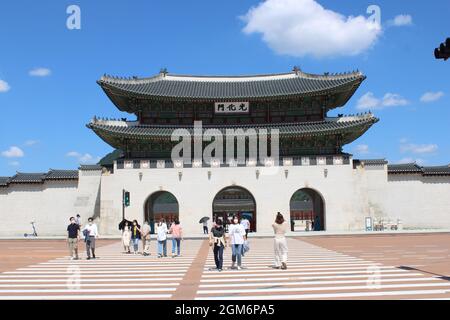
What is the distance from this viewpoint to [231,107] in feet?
131

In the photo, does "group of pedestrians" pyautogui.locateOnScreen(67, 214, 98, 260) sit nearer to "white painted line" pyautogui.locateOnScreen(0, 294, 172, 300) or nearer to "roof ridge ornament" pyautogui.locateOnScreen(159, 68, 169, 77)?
"white painted line" pyautogui.locateOnScreen(0, 294, 172, 300)

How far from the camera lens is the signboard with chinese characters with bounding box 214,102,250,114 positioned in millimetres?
40031

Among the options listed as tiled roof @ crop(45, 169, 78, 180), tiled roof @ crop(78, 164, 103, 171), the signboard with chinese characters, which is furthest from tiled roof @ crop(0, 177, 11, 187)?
the signboard with chinese characters

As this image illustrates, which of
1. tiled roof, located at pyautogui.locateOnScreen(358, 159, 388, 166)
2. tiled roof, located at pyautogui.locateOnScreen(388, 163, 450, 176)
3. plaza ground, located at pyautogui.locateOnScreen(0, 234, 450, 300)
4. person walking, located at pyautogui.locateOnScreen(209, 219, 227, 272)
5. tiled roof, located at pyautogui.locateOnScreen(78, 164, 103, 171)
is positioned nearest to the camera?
plaza ground, located at pyautogui.locateOnScreen(0, 234, 450, 300)

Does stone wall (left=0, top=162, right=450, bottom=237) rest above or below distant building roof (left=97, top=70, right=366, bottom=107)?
below

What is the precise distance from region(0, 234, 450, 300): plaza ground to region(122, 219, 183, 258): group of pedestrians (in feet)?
4.24

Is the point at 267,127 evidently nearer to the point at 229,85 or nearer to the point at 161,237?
the point at 229,85

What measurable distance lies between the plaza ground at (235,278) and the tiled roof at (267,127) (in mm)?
19599

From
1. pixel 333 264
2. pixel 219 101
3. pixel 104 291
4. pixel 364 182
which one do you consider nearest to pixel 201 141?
pixel 219 101

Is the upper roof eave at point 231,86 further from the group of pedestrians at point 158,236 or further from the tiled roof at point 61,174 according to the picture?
the group of pedestrians at point 158,236

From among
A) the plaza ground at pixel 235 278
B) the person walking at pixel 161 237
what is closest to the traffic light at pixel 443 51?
the plaza ground at pixel 235 278

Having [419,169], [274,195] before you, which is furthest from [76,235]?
[419,169]

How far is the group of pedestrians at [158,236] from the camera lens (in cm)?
1942

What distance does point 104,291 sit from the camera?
10.5 metres
